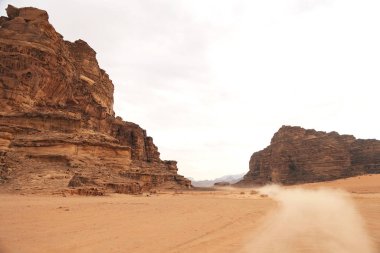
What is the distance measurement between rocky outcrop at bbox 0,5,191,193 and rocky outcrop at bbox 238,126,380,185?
45.2 metres

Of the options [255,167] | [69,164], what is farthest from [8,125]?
[255,167]

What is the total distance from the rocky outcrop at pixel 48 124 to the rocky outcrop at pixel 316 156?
148 feet

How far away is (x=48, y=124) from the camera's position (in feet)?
90.4

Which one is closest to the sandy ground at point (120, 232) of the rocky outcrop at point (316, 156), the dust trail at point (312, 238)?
the dust trail at point (312, 238)

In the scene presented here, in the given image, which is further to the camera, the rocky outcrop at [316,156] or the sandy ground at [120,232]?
the rocky outcrop at [316,156]

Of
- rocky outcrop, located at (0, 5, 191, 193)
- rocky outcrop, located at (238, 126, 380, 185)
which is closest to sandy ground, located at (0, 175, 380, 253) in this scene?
rocky outcrop, located at (0, 5, 191, 193)

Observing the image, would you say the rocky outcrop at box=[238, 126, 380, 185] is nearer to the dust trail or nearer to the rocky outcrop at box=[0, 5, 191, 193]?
the rocky outcrop at box=[0, 5, 191, 193]

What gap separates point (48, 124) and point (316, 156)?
6970cm

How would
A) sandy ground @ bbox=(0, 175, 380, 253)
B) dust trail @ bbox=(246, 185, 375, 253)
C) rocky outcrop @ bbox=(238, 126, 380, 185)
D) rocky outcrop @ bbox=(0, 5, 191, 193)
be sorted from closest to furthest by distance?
sandy ground @ bbox=(0, 175, 380, 253)
dust trail @ bbox=(246, 185, 375, 253)
rocky outcrop @ bbox=(0, 5, 191, 193)
rocky outcrop @ bbox=(238, 126, 380, 185)

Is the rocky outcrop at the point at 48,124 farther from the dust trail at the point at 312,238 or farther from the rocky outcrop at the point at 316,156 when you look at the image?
the rocky outcrop at the point at 316,156

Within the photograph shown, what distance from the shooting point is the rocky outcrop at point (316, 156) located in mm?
77250

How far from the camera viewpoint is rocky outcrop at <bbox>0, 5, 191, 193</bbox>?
790 inches

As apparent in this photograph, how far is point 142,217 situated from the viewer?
952 centimetres

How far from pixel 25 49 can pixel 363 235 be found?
113 ft
